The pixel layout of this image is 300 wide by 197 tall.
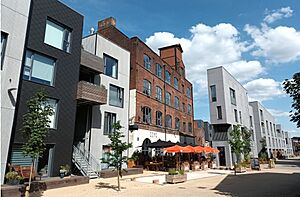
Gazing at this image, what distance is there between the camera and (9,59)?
12.9 m

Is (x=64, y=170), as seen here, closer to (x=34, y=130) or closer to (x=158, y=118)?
(x=34, y=130)

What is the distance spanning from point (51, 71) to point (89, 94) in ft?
10.4

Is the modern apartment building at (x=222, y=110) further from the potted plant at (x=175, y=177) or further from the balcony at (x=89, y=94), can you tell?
the balcony at (x=89, y=94)

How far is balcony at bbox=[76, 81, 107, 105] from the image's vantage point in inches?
685

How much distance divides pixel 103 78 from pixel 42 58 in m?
6.63

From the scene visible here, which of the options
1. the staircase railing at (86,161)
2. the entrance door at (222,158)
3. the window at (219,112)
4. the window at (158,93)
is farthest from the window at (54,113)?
the entrance door at (222,158)

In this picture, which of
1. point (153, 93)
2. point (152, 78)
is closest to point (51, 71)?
point (153, 93)

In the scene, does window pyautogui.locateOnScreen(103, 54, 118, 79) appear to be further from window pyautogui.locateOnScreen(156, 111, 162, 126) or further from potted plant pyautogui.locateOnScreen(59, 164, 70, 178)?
window pyautogui.locateOnScreen(156, 111, 162, 126)

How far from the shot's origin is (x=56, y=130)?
15.3 m

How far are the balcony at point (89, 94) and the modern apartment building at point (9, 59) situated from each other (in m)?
4.71

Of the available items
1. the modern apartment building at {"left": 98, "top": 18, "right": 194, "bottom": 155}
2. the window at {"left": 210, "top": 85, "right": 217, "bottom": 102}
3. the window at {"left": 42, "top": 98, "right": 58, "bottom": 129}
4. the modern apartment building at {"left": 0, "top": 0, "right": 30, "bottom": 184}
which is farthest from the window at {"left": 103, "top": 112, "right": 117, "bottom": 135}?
the window at {"left": 210, "top": 85, "right": 217, "bottom": 102}

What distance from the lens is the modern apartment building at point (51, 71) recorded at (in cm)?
1362

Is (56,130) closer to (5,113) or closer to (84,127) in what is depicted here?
(5,113)

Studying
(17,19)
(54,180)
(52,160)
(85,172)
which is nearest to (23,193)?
(54,180)
